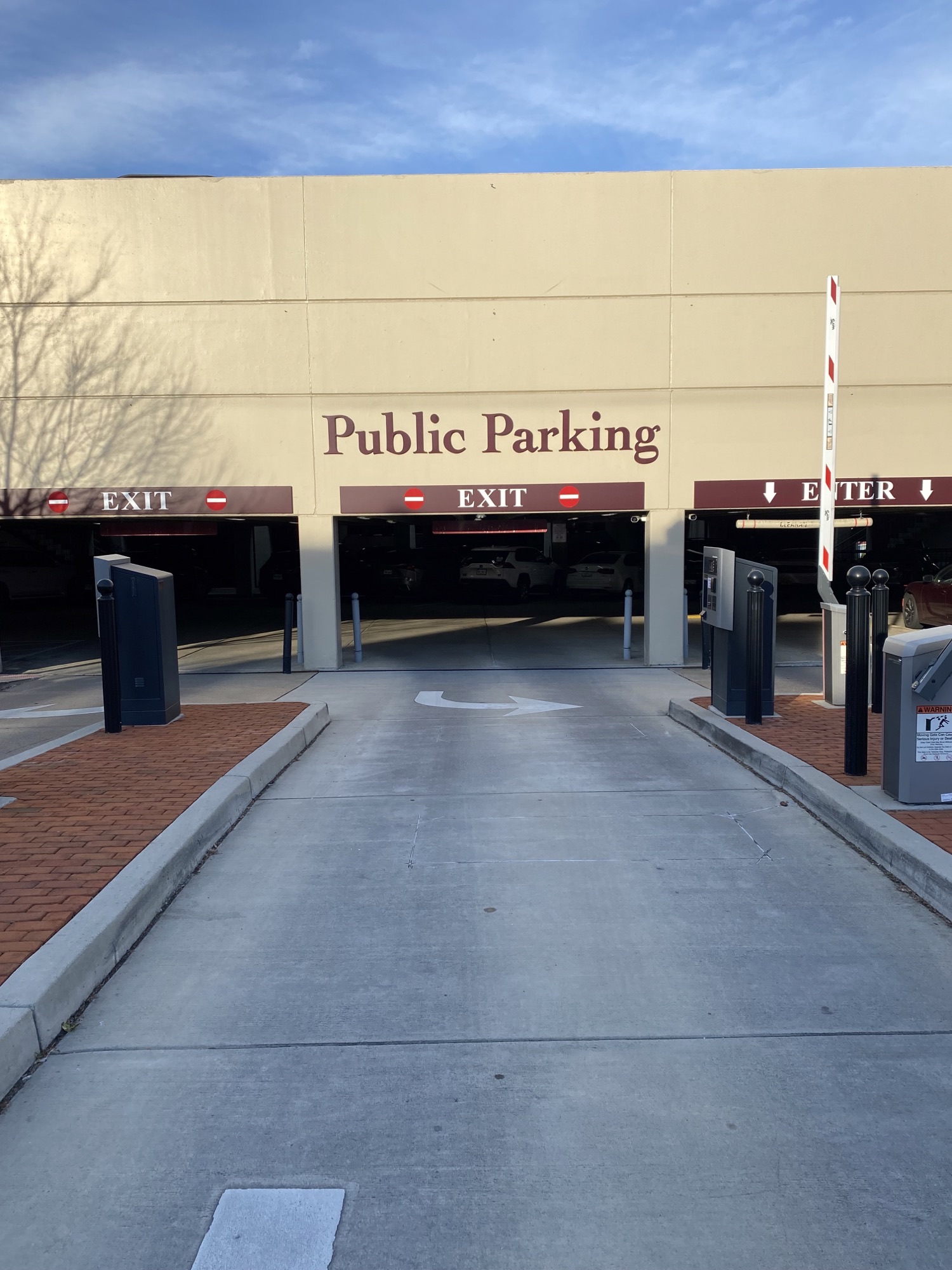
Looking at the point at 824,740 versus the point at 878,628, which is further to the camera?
the point at 878,628

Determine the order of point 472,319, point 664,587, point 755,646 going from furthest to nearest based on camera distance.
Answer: point 664,587
point 472,319
point 755,646

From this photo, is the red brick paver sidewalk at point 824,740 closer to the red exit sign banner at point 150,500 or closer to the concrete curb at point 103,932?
the concrete curb at point 103,932

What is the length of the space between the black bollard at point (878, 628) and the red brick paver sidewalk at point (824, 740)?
0.72 ft

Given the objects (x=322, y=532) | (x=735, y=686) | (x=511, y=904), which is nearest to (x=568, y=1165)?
(x=511, y=904)

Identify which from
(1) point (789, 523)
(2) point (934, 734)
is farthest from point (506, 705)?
(1) point (789, 523)

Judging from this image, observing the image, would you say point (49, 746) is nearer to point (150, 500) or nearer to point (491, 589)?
point (150, 500)

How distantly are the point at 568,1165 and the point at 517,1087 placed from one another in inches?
18.5

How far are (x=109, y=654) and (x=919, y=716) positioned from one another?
6.81 meters

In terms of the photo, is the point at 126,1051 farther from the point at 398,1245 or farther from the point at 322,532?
the point at 322,532

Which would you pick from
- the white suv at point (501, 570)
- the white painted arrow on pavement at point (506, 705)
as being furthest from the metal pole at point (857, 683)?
the white suv at point (501, 570)

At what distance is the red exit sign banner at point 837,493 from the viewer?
1438 centimetres

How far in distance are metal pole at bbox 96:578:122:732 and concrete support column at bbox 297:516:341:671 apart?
5373 millimetres

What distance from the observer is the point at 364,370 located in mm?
14352

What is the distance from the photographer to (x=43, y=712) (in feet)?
38.2
